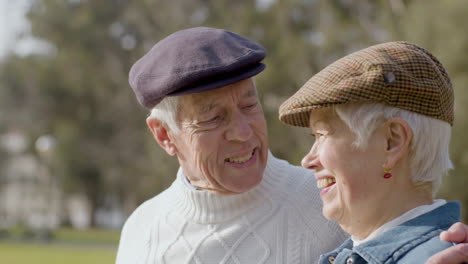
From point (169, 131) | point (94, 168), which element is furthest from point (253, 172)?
point (94, 168)

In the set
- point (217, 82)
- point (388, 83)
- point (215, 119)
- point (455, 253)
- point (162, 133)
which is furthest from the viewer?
point (162, 133)

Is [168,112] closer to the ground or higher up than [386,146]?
higher up

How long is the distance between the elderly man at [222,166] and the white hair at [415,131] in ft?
2.31

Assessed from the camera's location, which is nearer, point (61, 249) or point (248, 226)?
point (248, 226)

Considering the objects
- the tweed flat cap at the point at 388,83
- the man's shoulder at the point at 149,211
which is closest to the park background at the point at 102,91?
the man's shoulder at the point at 149,211

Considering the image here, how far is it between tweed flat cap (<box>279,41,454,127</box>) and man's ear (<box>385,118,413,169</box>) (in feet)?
0.18

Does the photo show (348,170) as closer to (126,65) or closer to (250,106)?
(250,106)

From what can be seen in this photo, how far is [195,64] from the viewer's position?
272 centimetres

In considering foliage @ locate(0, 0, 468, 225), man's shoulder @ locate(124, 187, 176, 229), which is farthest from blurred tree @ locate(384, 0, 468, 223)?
man's shoulder @ locate(124, 187, 176, 229)

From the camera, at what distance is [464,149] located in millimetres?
14656

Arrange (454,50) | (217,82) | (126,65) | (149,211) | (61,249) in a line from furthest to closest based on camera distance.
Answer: (126,65)
(61,249)
(454,50)
(149,211)
(217,82)

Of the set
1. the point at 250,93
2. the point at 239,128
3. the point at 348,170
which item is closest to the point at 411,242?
the point at 348,170

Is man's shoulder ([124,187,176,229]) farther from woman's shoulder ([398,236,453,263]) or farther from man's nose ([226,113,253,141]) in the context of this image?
woman's shoulder ([398,236,453,263])

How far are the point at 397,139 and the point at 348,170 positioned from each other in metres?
0.18
